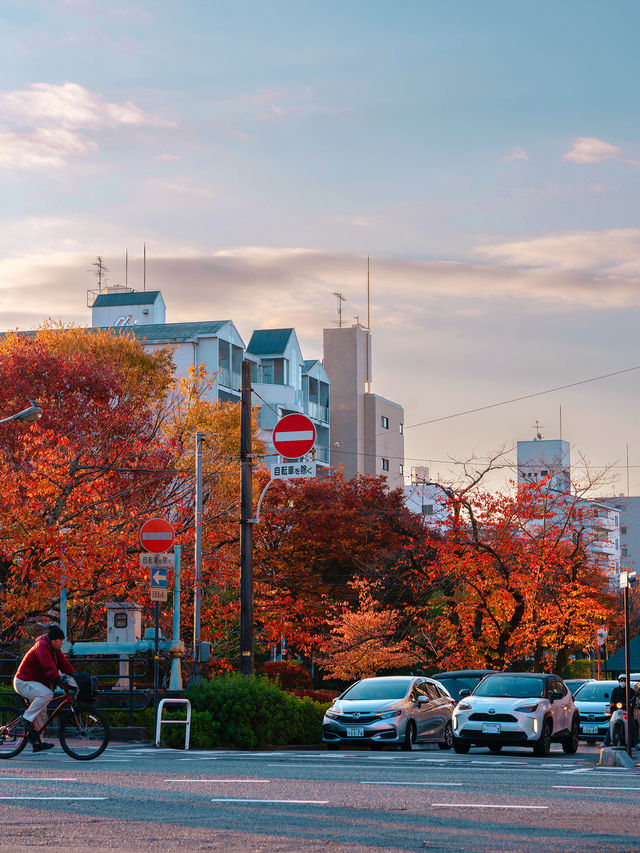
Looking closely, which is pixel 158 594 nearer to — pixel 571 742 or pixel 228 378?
pixel 571 742

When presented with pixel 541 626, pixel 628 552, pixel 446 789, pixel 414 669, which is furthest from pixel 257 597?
pixel 628 552

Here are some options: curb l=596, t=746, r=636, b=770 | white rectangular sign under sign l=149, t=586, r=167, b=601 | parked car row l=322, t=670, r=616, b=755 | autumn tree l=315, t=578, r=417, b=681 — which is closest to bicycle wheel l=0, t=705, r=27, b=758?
white rectangular sign under sign l=149, t=586, r=167, b=601

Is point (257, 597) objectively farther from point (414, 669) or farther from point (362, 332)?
point (362, 332)

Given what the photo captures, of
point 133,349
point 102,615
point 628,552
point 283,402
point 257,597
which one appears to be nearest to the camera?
point 102,615

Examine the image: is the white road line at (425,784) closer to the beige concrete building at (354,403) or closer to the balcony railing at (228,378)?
the balcony railing at (228,378)

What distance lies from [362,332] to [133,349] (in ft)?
129

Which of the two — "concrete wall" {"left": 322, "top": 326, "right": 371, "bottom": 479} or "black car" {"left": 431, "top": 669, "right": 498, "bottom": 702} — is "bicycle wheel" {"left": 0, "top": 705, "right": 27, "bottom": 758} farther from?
"concrete wall" {"left": 322, "top": 326, "right": 371, "bottom": 479}

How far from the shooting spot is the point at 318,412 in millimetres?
80125

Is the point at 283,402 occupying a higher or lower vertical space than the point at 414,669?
higher

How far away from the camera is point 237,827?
9734 mm

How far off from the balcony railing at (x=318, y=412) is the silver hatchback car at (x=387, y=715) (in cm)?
5383

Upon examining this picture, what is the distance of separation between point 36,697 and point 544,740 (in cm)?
1081

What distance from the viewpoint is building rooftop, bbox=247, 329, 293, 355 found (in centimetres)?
7275

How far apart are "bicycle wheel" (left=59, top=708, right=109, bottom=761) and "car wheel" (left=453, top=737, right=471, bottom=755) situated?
834 centimetres
